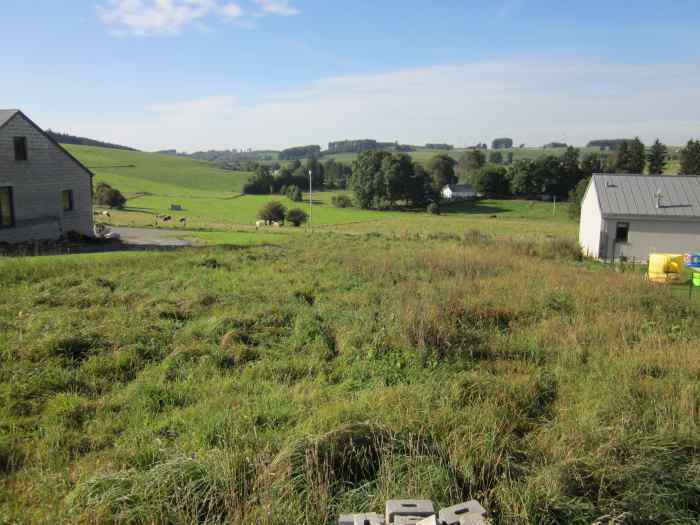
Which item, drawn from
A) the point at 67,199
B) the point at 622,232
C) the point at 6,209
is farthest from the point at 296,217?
the point at 6,209

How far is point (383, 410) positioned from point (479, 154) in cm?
12118

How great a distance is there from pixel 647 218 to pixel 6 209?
29801 mm

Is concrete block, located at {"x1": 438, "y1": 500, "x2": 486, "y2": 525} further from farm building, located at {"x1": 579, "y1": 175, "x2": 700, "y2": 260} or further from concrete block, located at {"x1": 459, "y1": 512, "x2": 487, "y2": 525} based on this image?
farm building, located at {"x1": 579, "y1": 175, "x2": 700, "y2": 260}

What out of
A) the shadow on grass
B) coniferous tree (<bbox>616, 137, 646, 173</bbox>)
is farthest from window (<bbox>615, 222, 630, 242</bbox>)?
coniferous tree (<bbox>616, 137, 646, 173</bbox>)

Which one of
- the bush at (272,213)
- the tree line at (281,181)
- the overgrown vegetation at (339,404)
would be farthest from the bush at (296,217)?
the overgrown vegetation at (339,404)

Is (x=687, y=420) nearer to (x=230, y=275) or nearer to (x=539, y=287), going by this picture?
(x=539, y=287)

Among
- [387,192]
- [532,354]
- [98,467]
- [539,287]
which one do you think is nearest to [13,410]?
[98,467]

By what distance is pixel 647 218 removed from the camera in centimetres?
2753

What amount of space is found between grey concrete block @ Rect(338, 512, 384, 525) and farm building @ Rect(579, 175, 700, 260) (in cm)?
2771

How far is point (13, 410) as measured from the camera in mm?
5855

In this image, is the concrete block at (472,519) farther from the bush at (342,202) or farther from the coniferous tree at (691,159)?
the coniferous tree at (691,159)

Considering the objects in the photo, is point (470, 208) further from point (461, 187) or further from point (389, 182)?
point (461, 187)

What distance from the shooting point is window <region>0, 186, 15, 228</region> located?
21281 mm

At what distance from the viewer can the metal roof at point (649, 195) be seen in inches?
1086
